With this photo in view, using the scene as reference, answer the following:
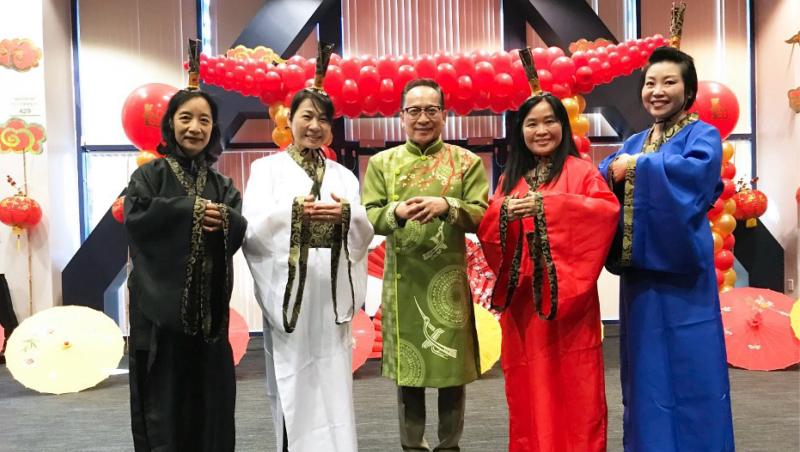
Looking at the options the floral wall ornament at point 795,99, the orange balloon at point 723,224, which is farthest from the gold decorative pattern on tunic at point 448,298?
the floral wall ornament at point 795,99

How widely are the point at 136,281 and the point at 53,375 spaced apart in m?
2.89

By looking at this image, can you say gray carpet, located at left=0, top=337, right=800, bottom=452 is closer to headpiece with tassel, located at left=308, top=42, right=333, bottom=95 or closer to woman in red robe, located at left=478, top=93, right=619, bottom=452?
woman in red robe, located at left=478, top=93, right=619, bottom=452

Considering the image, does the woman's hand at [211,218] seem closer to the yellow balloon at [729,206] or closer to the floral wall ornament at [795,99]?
the yellow balloon at [729,206]

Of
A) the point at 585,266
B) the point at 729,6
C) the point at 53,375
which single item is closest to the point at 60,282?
the point at 53,375

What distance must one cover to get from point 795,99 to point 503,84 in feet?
12.2

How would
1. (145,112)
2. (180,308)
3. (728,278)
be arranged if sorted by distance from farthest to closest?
1. (728,278)
2. (145,112)
3. (180,308)

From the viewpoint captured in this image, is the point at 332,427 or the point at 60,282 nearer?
the point at 332,427

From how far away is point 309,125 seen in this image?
2359 mm

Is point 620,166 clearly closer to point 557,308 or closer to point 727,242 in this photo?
point 557,308

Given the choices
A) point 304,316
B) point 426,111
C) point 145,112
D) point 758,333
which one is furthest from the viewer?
point 145,112

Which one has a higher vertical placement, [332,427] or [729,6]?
[729,6]

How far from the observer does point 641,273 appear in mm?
2277

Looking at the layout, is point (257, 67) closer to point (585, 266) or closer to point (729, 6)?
point (585, 266)

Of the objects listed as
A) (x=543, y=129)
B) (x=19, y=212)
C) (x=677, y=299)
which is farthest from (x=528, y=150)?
(x=19, y=212)
